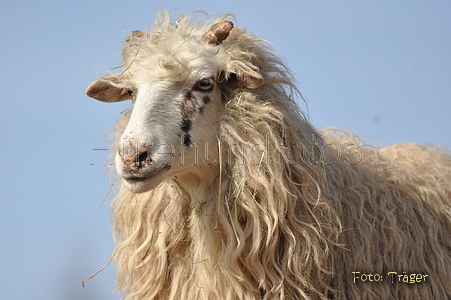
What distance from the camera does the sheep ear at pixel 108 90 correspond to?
3791mm

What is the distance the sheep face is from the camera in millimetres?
3125

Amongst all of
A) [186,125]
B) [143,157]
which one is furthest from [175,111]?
[143,157]

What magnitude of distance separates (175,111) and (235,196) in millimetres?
687

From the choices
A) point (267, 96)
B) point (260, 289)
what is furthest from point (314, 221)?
point (267, 96)

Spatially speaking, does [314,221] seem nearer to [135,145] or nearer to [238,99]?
[238,99]

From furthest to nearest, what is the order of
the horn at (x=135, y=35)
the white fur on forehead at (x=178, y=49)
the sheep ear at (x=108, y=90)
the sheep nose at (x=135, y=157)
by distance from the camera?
the horn at (x=135, y=35), the sheep ear at (x=108, y=90), the white fur on forehead at (x=178, y=49), the sheep nose at (x=135, y=157)

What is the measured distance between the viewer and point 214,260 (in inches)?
138

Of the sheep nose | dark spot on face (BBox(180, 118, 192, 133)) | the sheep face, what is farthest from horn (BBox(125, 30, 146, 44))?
the sheep nose

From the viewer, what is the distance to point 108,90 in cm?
387

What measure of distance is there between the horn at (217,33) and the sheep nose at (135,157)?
1015 mm

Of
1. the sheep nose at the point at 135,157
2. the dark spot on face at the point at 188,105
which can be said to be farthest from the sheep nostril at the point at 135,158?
the dark spot on face at the point at 188,105

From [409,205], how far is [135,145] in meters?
2.25

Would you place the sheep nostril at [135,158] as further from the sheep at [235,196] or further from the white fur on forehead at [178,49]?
the white fur on forehead at [178,49]

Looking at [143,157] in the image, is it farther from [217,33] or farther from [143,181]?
[217,33]
